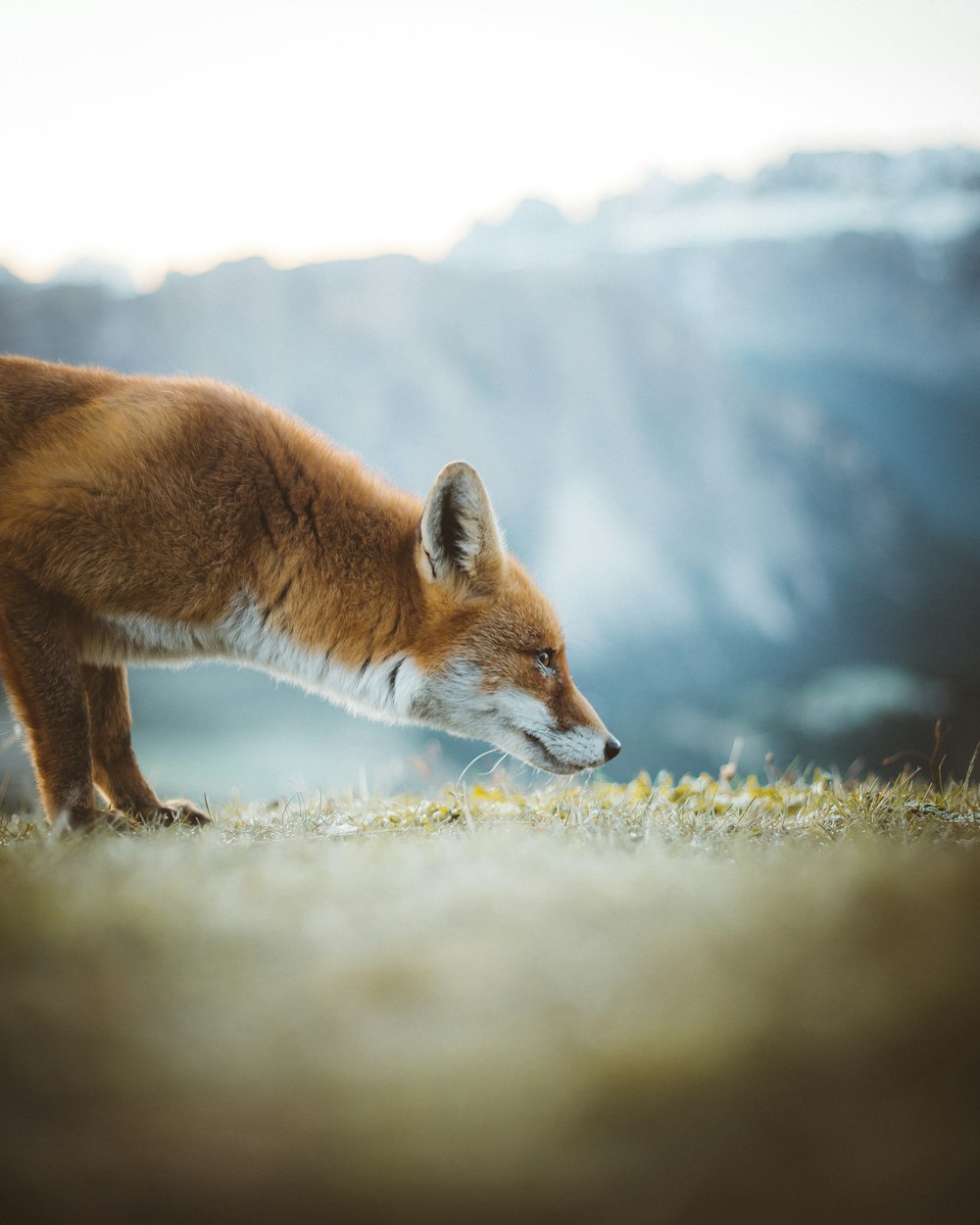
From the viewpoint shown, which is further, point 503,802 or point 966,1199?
point 503,802

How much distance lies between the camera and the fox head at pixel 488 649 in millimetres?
3422

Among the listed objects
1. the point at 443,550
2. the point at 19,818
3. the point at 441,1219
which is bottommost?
the point at 19,818

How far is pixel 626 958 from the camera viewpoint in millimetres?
1421

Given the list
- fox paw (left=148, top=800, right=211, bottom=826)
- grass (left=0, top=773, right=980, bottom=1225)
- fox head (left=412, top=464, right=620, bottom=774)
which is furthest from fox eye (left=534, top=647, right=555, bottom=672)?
grass (left=0, top=773, right=980, bottom=1225)

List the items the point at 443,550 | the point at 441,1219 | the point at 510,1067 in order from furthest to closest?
the point at 443,550 → the point at 510,1067 → the point at 441,1219

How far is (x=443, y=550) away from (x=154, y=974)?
224cm

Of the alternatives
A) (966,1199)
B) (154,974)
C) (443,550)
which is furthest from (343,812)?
(966,1199)

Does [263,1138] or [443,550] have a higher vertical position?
[443,550]

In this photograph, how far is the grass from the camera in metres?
0.98

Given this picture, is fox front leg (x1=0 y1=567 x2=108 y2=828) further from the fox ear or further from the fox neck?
the fox ear

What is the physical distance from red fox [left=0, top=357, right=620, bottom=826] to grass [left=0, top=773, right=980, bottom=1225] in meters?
1.54

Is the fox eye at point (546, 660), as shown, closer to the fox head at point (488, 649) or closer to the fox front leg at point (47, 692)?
the fox head at point (488, 649)

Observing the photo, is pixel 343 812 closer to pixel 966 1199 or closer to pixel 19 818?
pixel 19 818

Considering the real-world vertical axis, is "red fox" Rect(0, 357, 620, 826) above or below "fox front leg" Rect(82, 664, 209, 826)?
above
